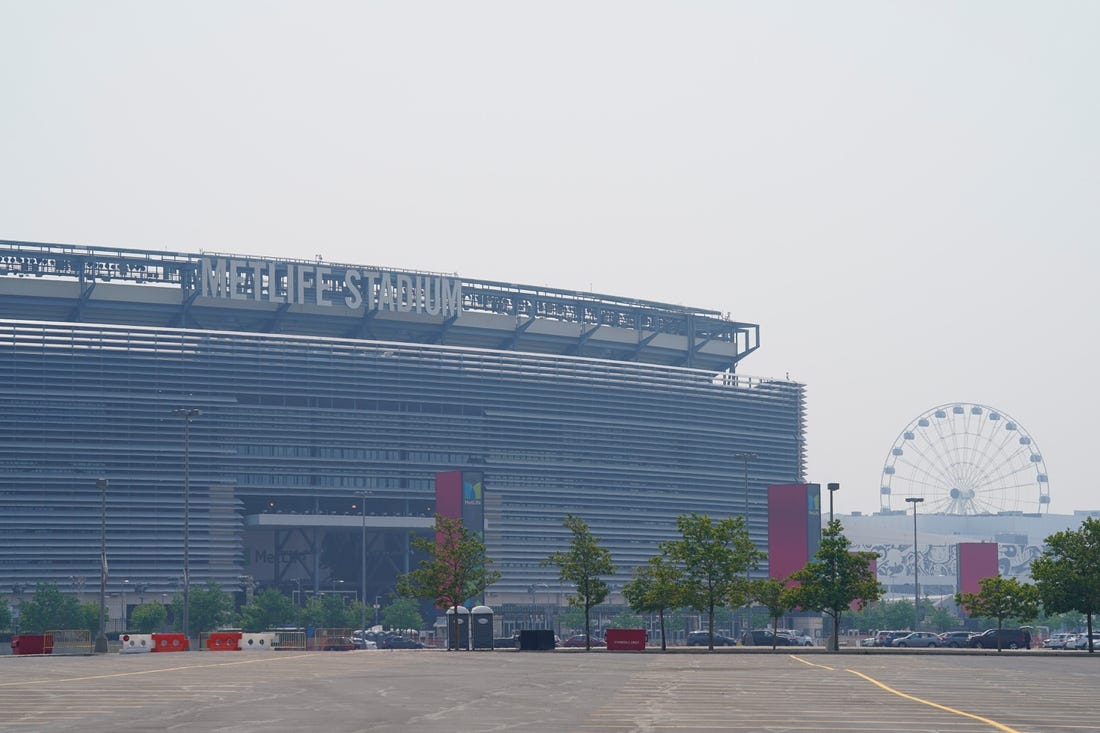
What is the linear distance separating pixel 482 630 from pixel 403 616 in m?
69.2

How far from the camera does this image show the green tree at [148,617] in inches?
6324

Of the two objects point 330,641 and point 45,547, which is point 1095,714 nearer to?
point 330,641

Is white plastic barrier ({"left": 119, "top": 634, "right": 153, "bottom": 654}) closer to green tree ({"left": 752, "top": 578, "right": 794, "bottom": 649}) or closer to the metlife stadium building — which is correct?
green tree ({"left": 752, "top": 578, "right": 794, "bottom": 649})

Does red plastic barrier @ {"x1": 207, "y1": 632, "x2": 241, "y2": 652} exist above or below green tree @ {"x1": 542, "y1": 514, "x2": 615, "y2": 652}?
below

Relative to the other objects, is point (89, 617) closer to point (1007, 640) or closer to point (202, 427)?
point (202, 427)

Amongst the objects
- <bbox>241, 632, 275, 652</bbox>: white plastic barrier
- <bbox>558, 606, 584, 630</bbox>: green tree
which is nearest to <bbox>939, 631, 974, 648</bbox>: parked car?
<bbox>241, 632, 275, 652</bbox>: white plastic barrier

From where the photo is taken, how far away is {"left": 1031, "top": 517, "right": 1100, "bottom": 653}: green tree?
86.4 m

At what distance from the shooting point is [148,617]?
6319 inches

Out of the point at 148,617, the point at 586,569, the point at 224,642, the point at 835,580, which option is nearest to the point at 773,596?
the point at 835,580

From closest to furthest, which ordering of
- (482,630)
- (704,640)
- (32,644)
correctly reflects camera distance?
(32,644) < (482,630) < (704,640)

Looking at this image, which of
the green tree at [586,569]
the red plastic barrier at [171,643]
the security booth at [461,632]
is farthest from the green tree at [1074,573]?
the red plastic barrier at [171,643]

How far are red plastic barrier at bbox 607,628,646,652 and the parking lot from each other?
24751 mm

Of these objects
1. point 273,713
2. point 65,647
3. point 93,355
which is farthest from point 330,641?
point 93,355

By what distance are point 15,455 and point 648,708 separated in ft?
500
